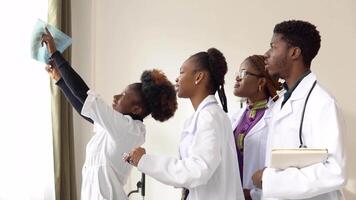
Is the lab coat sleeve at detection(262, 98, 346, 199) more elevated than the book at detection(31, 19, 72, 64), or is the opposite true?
the book at detection(31, 19, 72, 64)

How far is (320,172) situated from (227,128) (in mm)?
360

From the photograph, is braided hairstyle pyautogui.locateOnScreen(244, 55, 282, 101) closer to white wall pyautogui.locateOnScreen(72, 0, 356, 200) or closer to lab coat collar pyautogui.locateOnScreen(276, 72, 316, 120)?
lab coat collar pyautogui.locateOnScreen(276, 72, 316, 120)

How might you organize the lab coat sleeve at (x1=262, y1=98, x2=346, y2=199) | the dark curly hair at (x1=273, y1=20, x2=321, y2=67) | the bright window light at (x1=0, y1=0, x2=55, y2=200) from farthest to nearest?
1. the bright window light at (x1=0, y1=0, x2=55, y2=200)
2. the dark curly hair at (x1=273, y1=20, x2=321, y2=67)
3. the lab coat sleeve at (x1=262, y1=98, x2=346, y2=199)

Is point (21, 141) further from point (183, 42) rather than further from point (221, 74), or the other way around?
point (221, 74)

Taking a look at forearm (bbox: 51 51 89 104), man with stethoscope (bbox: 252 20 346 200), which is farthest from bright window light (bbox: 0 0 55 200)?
man with stethoscope (bbox: 252 20 346 200)

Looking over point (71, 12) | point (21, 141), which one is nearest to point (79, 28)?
point (71, 12)

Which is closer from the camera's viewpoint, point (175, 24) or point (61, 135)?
point (61, 135)

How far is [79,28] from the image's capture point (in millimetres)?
3150

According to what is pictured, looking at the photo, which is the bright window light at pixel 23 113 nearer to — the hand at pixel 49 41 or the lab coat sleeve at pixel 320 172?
the hand at pixel 49 41

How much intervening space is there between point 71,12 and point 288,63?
2.07 m

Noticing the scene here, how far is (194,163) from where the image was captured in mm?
1311

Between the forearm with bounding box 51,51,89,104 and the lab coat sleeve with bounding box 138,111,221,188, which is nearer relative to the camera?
the lab coat sleeve with bounding box 138,111,221,188

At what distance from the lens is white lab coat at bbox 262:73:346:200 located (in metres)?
1.21

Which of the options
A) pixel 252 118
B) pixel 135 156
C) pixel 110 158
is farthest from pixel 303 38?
pixel 110 158
